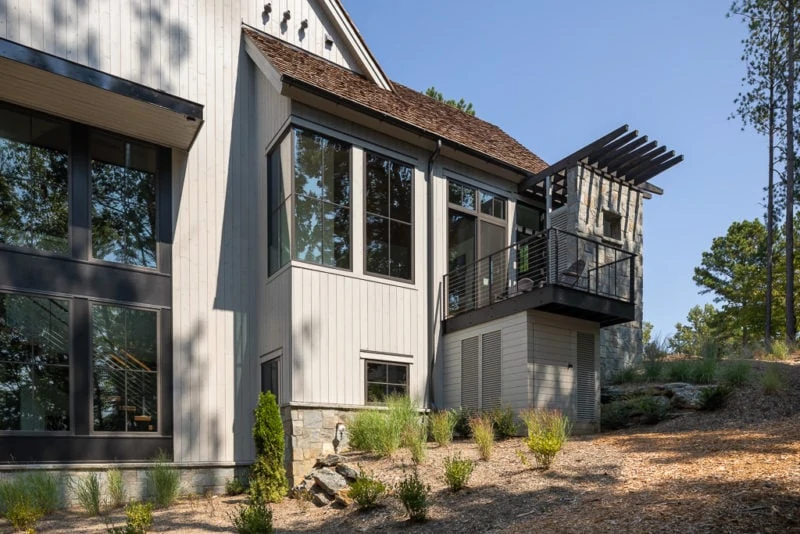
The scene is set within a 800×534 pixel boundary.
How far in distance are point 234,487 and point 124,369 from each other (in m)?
2.64

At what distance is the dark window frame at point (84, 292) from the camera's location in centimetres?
992

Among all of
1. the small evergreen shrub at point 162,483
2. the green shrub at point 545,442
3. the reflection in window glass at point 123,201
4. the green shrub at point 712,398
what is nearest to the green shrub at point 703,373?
the green shrub at point 712,398

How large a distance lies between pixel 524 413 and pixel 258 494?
4.38 metres

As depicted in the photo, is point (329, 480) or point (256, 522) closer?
point (256, 522)

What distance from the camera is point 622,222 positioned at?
16594 millimetres

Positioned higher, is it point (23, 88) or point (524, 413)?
point (23, 88)

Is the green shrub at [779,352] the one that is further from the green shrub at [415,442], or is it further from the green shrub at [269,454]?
the green shrub at [269,454]

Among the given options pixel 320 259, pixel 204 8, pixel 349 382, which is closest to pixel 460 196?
pixel 320 259

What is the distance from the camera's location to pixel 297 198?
11.4 m

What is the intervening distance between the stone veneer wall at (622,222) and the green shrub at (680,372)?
1.53 m

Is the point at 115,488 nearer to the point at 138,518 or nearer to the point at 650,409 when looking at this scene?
the point at 138,518

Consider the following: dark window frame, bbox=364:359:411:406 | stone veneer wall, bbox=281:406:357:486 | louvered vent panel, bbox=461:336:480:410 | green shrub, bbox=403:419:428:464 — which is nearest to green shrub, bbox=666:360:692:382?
louvered vent panel, bbox=461:336:480:410

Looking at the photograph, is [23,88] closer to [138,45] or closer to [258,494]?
[138,45]

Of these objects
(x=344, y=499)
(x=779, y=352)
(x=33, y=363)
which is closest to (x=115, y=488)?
(x=33, y=363)
